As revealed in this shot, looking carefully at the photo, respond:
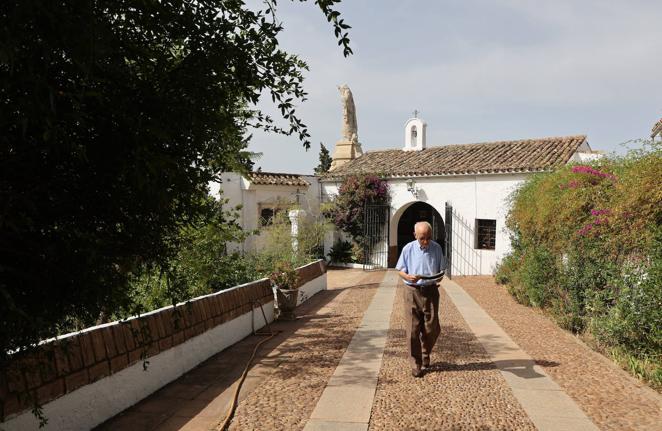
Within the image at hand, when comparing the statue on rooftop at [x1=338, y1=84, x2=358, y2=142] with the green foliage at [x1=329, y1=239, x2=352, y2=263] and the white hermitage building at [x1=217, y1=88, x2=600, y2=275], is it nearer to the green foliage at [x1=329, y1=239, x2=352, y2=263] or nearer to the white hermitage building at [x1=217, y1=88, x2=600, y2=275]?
the white hermitage building at [x1=217, y1=88, x2=600, y2=275]

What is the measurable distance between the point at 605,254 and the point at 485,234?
876 centimetres

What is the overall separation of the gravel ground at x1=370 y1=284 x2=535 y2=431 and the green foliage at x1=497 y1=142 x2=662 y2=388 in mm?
1710

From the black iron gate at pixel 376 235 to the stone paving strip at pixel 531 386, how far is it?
9749 mm

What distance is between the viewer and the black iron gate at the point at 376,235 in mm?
17781

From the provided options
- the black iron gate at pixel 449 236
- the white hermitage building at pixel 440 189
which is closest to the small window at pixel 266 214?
the white hermitage building at pixel 440 189

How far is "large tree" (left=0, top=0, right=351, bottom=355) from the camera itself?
2.02m

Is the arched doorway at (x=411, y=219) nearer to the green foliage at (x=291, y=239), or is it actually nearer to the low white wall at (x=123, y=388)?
the green foliage at (x=291, y=239)

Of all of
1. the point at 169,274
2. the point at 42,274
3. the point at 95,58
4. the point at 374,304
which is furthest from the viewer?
the point at 374,304

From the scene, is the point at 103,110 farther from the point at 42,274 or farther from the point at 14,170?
the point at 42,274

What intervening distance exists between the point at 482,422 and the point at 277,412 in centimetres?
178

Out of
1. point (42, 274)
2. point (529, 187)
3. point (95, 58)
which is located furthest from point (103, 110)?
point (529, 187)

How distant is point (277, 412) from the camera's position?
432 centimetres

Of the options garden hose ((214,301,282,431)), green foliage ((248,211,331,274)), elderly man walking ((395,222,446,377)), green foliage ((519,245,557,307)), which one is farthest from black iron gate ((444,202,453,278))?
elderly man walking ((395,222,446,377))

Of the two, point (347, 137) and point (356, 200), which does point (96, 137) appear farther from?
point (347, 137)
